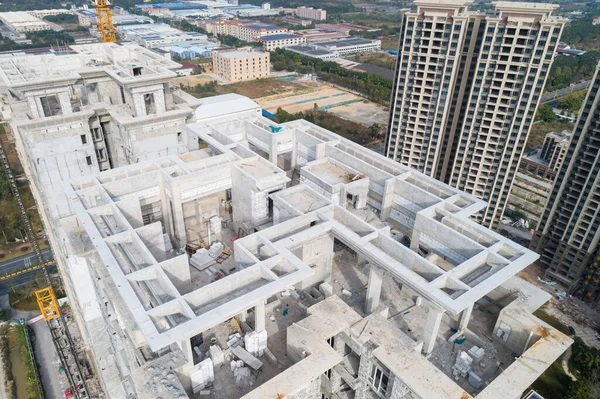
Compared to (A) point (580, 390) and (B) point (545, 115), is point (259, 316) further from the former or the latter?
(B) point (545, 115)

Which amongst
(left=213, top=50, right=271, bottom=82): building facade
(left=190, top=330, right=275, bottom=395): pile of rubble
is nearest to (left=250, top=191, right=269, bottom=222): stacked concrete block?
(left=190, top=330, right=275, bottom=395): pile of rubble

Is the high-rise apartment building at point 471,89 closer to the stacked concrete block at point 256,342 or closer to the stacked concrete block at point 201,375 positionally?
the stacked concrete block at point 256,342

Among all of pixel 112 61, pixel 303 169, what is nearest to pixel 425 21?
pixel 303 169

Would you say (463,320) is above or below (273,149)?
below

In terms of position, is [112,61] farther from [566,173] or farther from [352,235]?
[566,173]

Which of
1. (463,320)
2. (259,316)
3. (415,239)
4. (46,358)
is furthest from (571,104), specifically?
(46,358)

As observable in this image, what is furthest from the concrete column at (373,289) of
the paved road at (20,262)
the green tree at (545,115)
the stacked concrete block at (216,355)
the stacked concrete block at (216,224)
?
the green tree at (545,115)

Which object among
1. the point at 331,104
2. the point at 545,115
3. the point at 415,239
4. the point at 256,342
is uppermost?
the point at 415,239
